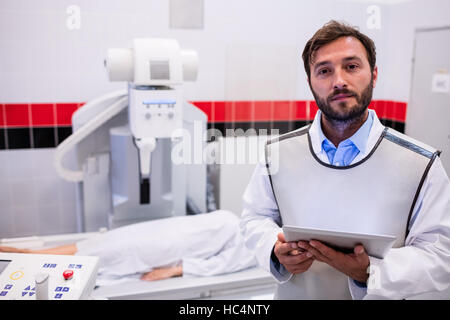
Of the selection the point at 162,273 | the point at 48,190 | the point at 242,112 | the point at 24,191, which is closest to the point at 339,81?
the point at 242,112

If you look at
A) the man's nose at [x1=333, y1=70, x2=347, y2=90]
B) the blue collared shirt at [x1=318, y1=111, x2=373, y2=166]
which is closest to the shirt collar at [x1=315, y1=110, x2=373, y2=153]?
the blue collared shirt at [x1=318, y1=111, x2=373, y2=166]

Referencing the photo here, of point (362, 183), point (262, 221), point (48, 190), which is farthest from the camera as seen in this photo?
point (48, 190)

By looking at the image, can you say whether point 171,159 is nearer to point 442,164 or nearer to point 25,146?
→ point 25,146

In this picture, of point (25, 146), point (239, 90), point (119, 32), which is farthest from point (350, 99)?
point (25, 146)

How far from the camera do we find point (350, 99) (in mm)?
806

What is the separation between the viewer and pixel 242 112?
4.53ft

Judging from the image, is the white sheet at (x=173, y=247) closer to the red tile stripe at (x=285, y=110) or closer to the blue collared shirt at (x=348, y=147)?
the red tile stripe at (x=285, y=110)

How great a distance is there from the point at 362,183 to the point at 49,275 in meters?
0.65

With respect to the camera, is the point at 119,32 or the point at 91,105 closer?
the point at 91,105

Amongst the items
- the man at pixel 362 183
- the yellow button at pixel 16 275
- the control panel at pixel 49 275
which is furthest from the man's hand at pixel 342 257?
the yellow button at pixel 16 275

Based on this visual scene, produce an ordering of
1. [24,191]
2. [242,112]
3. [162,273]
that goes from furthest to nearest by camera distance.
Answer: [24,191]
[162,273]
[242,112]

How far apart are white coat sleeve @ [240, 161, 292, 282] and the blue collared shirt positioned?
0.22 meters

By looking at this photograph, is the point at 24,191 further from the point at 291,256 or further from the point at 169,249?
the point at 291,256
